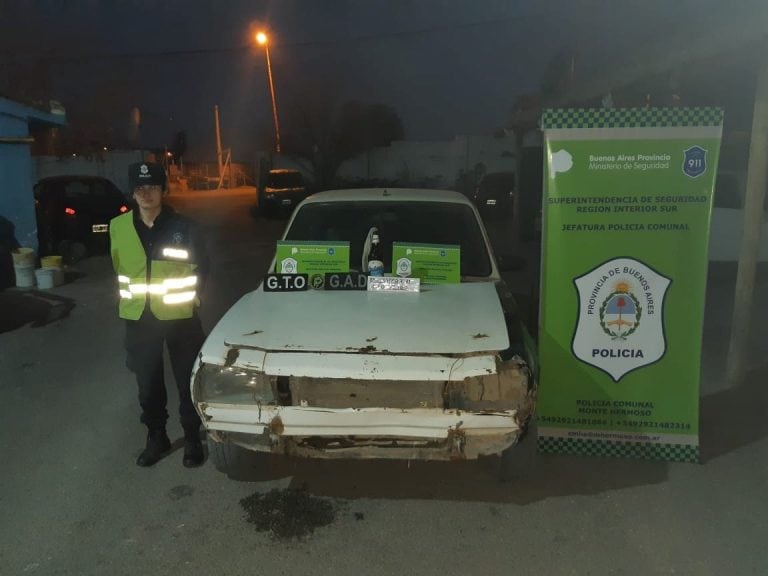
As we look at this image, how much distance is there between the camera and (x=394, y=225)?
16.5 feet

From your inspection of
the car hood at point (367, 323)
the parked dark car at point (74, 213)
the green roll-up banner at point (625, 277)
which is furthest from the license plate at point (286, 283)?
the parked dark car at point (74, 213)

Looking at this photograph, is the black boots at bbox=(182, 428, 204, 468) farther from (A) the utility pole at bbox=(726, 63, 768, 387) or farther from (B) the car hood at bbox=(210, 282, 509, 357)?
(A) the utility pole at bbox=(726, 63, 768, 387)

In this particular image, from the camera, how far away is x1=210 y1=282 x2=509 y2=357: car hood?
3426 mm

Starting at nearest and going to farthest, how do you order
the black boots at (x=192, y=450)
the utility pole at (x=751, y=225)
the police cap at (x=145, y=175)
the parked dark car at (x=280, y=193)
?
the police cap at (x=145, y=175) < the black boots at (x=192, y=450) < the utility pole at (x=751, y=225) < the parked dark car at (x=280, y=193)

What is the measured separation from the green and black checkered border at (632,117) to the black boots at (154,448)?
307 cm

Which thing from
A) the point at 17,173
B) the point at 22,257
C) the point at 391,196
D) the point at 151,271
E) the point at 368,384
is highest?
the point at 17,173

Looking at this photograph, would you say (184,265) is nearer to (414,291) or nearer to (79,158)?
(414,291)

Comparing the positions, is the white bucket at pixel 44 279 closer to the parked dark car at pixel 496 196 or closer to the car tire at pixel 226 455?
the car tire at pixel 226 455

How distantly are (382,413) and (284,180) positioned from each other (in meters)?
21.7

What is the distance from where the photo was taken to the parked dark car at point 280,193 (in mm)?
23484

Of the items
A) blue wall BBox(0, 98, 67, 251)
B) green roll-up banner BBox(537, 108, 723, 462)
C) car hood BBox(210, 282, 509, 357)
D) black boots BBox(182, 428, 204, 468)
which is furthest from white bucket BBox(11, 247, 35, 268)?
green roll-up banner BBox(537, 108, 723, 462)

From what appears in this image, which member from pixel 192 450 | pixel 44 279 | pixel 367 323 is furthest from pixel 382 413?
pixel 44 279

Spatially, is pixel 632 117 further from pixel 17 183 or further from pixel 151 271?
pixel 17 183

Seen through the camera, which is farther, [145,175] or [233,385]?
[145,175]
